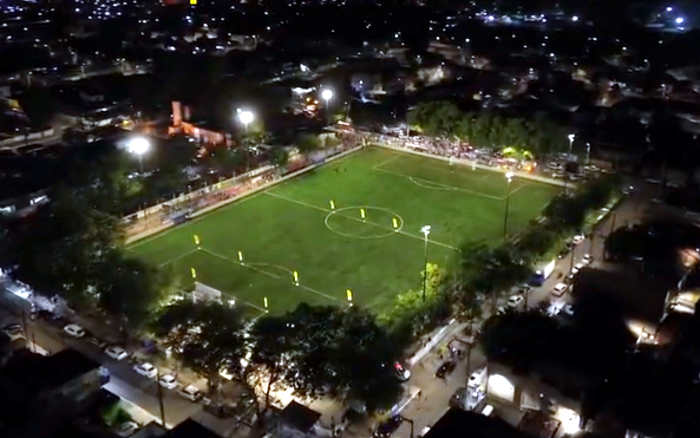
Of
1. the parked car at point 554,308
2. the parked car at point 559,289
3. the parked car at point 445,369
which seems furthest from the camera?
the parked car at point 559,289

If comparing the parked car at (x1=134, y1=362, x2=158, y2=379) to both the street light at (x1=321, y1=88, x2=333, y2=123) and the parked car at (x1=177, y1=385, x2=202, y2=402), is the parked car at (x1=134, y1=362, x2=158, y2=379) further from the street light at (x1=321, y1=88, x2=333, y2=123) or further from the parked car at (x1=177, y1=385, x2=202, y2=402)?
the street light at (x1=321, y1=88, x2=333, y2=123)

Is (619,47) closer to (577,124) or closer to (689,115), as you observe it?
(689,115)

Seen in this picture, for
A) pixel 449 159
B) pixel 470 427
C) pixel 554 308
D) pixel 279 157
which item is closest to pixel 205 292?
pixel 470 427

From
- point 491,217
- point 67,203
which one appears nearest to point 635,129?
point 491,217

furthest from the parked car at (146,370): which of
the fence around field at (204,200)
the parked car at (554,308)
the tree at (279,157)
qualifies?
the tree at (279,157)

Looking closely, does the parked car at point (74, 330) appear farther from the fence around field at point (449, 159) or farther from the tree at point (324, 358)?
the fence around field at point (449, 159)

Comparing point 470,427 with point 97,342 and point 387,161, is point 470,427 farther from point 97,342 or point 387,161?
point 387,161
